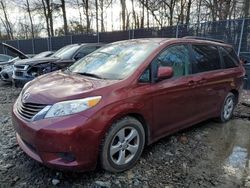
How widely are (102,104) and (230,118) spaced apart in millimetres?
3736

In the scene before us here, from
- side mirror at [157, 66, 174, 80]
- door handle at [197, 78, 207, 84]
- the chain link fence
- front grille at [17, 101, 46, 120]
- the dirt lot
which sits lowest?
the dirt lot

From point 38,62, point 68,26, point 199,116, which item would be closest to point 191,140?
point 199,116

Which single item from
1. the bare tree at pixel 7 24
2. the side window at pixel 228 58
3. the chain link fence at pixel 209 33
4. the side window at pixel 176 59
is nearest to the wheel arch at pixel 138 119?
the side window at pixel 176 59

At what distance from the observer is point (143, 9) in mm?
24594

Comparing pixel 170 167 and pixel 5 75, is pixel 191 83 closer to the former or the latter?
pixel 170 167

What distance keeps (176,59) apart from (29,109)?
2.22m

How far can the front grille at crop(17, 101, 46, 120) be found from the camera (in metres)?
2.90

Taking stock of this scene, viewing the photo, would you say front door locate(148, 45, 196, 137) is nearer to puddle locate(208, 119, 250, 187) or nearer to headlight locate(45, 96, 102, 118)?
puddle locate(208, 119, 250, 187)

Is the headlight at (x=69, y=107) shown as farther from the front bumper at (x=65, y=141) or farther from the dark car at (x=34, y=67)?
the dark car at (x=34, y=67)

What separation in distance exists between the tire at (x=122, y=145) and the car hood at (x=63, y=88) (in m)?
0.50

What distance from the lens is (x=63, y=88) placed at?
122 inches

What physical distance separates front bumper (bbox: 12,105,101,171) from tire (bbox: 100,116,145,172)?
0.16 m

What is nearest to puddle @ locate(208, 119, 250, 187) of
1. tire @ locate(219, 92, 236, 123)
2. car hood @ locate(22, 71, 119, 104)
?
tire @ locate(219, 92, 236, 123)

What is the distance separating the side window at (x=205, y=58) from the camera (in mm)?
4340
